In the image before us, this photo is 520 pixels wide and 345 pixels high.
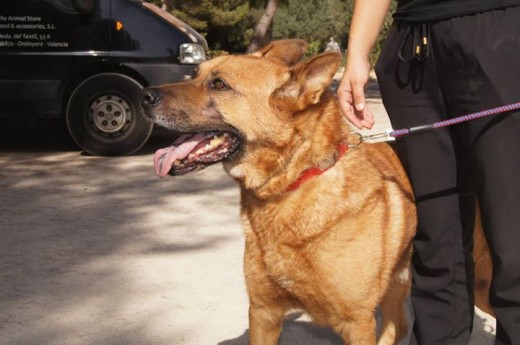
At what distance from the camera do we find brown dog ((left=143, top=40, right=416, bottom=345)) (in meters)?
2.87

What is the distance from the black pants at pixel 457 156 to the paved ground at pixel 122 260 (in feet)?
3.00

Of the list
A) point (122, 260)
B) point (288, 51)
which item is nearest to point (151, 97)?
point (288, 51)

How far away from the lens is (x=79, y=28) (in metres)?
7.79

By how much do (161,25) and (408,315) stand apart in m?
5.11

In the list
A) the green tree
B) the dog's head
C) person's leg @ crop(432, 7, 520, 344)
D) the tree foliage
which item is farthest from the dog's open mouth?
the green tree

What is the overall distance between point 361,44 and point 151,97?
0.96 m

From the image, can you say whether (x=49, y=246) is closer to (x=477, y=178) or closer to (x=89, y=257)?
(x=89, y=257)

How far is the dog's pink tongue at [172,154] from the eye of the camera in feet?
10.0

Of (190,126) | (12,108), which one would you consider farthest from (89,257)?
(12,108)

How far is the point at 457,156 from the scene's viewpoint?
109 inches

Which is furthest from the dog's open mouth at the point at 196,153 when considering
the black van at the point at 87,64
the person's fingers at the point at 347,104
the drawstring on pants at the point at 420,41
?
the black van at the point at 87,64

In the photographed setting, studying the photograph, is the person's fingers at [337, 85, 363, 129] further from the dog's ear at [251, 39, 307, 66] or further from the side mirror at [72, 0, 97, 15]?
the side mirror at [72, 0, 97, 15]

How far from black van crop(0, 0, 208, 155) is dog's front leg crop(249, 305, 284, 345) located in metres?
4.99

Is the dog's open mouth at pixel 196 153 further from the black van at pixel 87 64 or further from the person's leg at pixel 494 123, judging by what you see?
the black van at pixel 87 64
